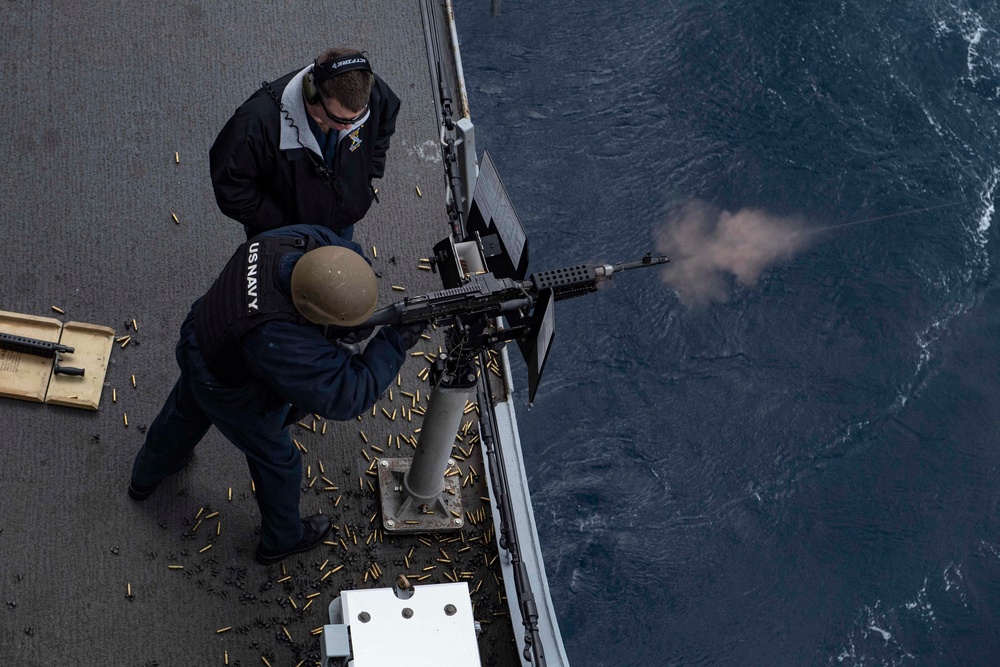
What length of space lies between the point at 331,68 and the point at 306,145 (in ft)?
2.28

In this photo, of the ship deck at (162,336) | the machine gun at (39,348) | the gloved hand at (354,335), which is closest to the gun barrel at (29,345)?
the machine gun at (39,348)

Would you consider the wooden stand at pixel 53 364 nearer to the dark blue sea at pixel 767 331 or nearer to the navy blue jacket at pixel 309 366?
the navy blue jacket at pixel 309 366

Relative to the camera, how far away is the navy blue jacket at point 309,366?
20.0 feet

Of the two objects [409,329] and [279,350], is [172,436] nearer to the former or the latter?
[279,350]

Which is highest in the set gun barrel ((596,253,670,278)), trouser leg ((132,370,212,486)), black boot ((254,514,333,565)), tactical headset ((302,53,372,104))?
tactical headset ((302,53,372,104))

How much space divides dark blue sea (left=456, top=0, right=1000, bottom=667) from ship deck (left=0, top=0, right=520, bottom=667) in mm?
2713

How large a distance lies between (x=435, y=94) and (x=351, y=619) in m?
5.04

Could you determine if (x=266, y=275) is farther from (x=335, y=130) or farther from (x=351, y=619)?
Result: (x=351, y=619)

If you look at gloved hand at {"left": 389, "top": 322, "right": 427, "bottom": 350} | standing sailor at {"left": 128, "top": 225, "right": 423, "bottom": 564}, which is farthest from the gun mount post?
standing sailor at {"left": 128, "top": 225, "right": 423, "bottom": 564}

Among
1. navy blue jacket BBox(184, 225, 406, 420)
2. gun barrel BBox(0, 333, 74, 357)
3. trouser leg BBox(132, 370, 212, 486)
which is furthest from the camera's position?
gun barrel BBox(0, 333, 74, 357)

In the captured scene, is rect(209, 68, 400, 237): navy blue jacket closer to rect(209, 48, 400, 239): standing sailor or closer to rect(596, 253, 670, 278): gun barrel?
rect(209, 48, 400, 239): standing sailor

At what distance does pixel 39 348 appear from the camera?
7.78m

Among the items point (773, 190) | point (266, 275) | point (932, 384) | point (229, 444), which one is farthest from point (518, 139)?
point (266, 275)

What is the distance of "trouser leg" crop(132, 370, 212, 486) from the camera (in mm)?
6871
